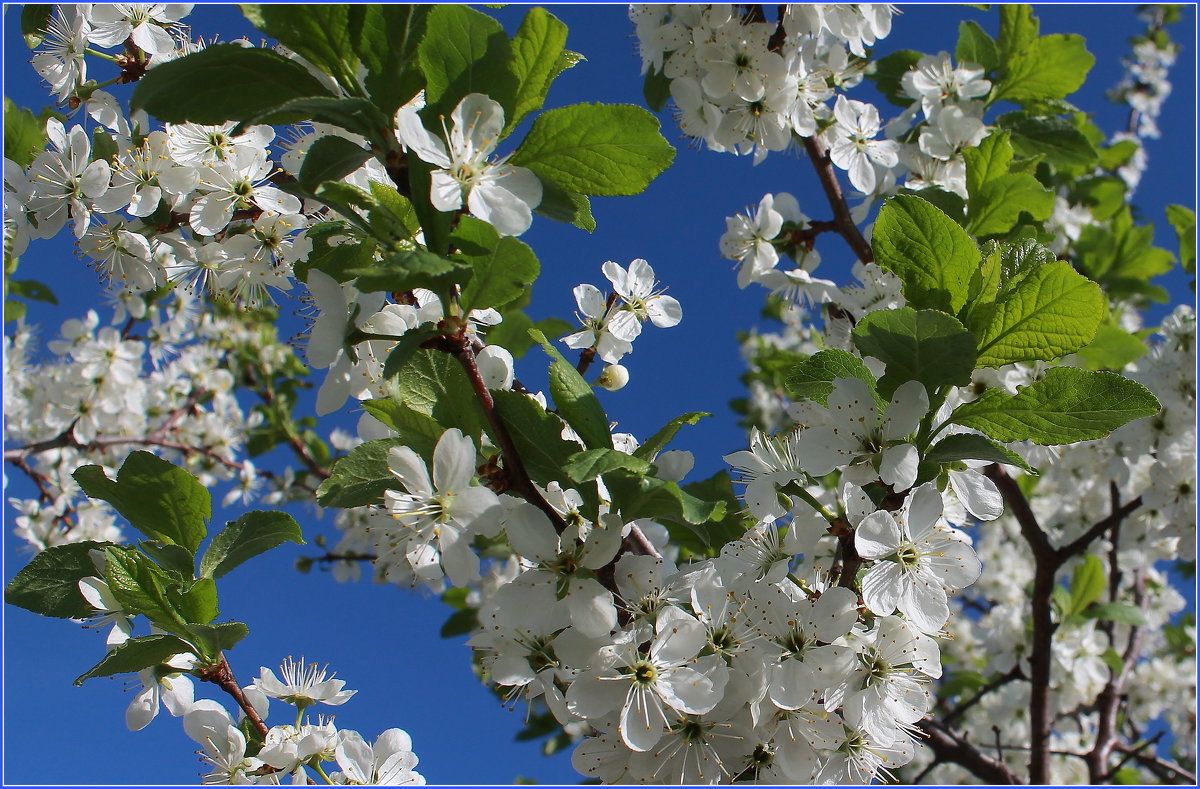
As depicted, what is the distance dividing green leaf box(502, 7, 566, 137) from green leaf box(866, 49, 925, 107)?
78.4 inches

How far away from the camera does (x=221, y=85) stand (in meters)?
1.19

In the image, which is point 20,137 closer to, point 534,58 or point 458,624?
point 534,58

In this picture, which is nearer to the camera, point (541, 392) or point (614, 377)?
point (541, 392)

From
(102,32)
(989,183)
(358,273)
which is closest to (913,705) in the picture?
(358,273)

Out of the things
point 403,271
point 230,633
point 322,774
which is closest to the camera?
point 403,271

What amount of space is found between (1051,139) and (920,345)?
1853 millimetres

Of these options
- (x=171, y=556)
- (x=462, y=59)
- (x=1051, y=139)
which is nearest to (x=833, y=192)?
(x=1051, y=139)

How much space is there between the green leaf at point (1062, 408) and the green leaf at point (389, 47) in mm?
1016

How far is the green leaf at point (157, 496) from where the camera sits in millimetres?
1521

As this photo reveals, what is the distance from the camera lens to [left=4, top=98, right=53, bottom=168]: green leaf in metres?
2.07

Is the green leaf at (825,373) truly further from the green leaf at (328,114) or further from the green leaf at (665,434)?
the green leaf at (328,114)

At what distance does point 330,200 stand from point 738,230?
175 cm

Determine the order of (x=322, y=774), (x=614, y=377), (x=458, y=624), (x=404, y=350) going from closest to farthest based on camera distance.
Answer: (x=404, y=350), (x=322, y=774), (x=614, y=377), (x=458, y=624)

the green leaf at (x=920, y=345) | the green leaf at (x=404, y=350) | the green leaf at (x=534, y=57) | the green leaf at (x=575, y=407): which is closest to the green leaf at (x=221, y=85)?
the green leaf at (x=534, y=57)
